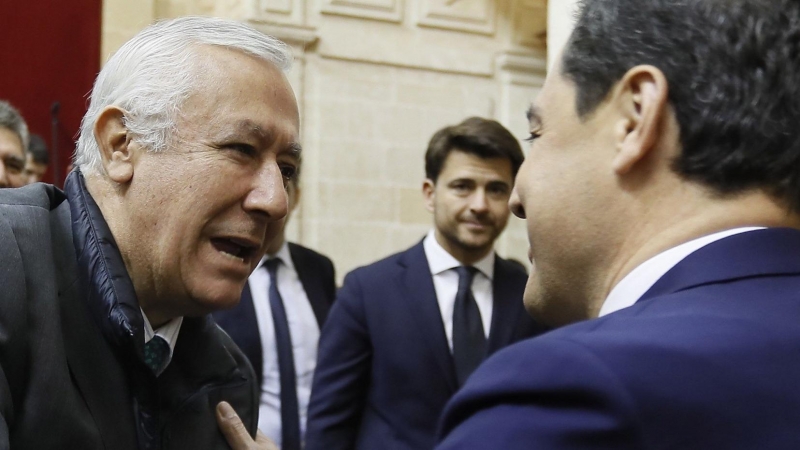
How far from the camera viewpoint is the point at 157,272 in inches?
83.3

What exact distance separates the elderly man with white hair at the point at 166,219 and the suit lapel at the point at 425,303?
1.68 meters

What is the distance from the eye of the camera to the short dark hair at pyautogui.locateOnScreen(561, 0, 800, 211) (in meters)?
1.29

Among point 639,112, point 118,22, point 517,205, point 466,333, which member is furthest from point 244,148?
point 118,22

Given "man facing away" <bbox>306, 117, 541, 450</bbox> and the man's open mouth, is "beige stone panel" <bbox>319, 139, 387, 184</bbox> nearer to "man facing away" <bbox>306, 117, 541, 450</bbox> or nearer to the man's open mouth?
"man facing away" <bbox>306, 117, 541, 450</bbox>

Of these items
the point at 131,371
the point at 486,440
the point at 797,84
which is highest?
the point at 797,84

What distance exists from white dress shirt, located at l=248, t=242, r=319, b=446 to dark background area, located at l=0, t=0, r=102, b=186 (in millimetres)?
3139

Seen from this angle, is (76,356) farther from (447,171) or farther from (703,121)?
(447,171)

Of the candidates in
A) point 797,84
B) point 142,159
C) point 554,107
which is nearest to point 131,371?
point 142,159

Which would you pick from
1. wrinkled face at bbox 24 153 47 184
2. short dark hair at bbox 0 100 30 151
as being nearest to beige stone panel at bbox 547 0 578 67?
short dark hair at bbox 0 100 30 151

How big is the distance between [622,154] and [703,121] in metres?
0.10

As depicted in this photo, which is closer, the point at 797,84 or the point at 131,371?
the point at 797,84

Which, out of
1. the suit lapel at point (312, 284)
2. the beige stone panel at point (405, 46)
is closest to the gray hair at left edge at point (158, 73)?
the suit lapel at point (312, 284)

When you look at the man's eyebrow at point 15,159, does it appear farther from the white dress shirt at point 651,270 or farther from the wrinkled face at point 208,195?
the white dress shirt at point 651,270

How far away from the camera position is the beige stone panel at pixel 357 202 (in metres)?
7.84
